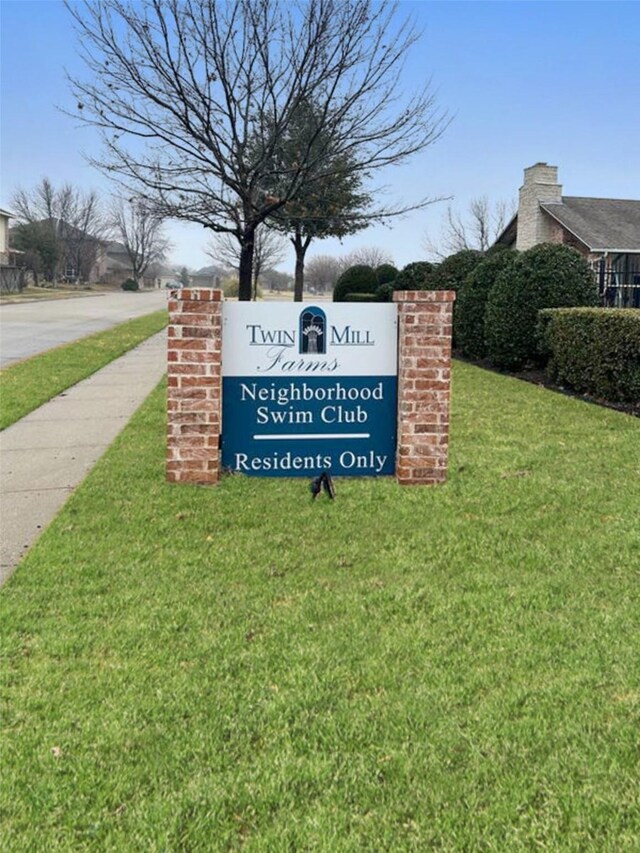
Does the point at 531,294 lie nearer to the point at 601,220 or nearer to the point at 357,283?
the point at 601,220

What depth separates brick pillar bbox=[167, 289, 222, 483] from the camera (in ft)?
15.5

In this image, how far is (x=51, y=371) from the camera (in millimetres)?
10719

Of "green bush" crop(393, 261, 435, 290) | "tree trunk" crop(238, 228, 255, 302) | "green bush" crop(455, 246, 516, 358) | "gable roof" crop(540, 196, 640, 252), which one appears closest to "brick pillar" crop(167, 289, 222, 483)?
"tree trunk" crop(238, 228, 255, 302)

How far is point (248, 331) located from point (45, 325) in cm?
1878

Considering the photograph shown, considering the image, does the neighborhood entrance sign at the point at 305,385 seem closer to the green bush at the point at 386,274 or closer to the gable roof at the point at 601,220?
the gable roof at the point at 601,220

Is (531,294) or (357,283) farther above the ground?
(357,283)

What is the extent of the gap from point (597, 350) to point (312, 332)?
558cm

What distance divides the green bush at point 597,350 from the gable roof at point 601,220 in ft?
41.1

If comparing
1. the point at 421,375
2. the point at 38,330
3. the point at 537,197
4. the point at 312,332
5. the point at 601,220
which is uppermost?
the point at 537,197

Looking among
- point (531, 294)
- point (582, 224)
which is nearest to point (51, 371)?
point (531, 294)

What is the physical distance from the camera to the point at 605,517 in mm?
4242

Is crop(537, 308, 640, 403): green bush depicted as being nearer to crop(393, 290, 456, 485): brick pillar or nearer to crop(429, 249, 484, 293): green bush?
crop(393, 290, 456, 485): brick pillar

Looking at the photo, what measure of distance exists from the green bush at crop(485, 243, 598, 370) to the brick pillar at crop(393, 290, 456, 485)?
22.8 feet

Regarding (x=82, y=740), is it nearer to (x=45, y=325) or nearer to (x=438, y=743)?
(x=438, y=743)
